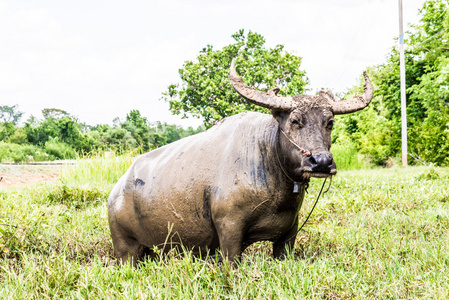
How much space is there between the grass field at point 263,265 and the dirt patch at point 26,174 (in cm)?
575

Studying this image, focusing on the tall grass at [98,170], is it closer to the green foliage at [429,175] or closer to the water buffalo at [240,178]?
the water buffalo at [240,178]

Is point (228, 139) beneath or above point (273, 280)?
above

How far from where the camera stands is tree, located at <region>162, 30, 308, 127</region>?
16.5 metres

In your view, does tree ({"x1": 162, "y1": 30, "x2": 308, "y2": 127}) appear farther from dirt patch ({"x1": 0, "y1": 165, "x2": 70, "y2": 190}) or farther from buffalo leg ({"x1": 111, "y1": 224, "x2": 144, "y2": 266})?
buffalo leg ({"x1": 111, "y1": 224, "x2": 144, "y2": 266})

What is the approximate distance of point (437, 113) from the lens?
52.5 ft

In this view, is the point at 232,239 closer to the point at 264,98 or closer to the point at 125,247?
the point at 264,98

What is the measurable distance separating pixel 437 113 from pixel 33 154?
2020 centimetres

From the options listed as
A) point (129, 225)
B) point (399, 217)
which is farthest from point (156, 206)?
point (399, 217)

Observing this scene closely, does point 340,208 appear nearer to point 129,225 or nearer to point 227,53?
point 129,225

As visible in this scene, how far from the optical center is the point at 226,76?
1691 centimetres

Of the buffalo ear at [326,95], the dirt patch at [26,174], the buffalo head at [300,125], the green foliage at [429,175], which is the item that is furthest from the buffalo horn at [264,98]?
the dirt patch at [26,174]

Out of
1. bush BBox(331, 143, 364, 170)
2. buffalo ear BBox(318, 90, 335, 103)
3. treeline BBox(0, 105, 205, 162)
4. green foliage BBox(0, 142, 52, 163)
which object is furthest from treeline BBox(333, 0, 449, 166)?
green foliage BBox(0, 142, 52, 163)

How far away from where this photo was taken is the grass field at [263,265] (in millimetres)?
2371

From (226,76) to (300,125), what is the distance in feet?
47.8
